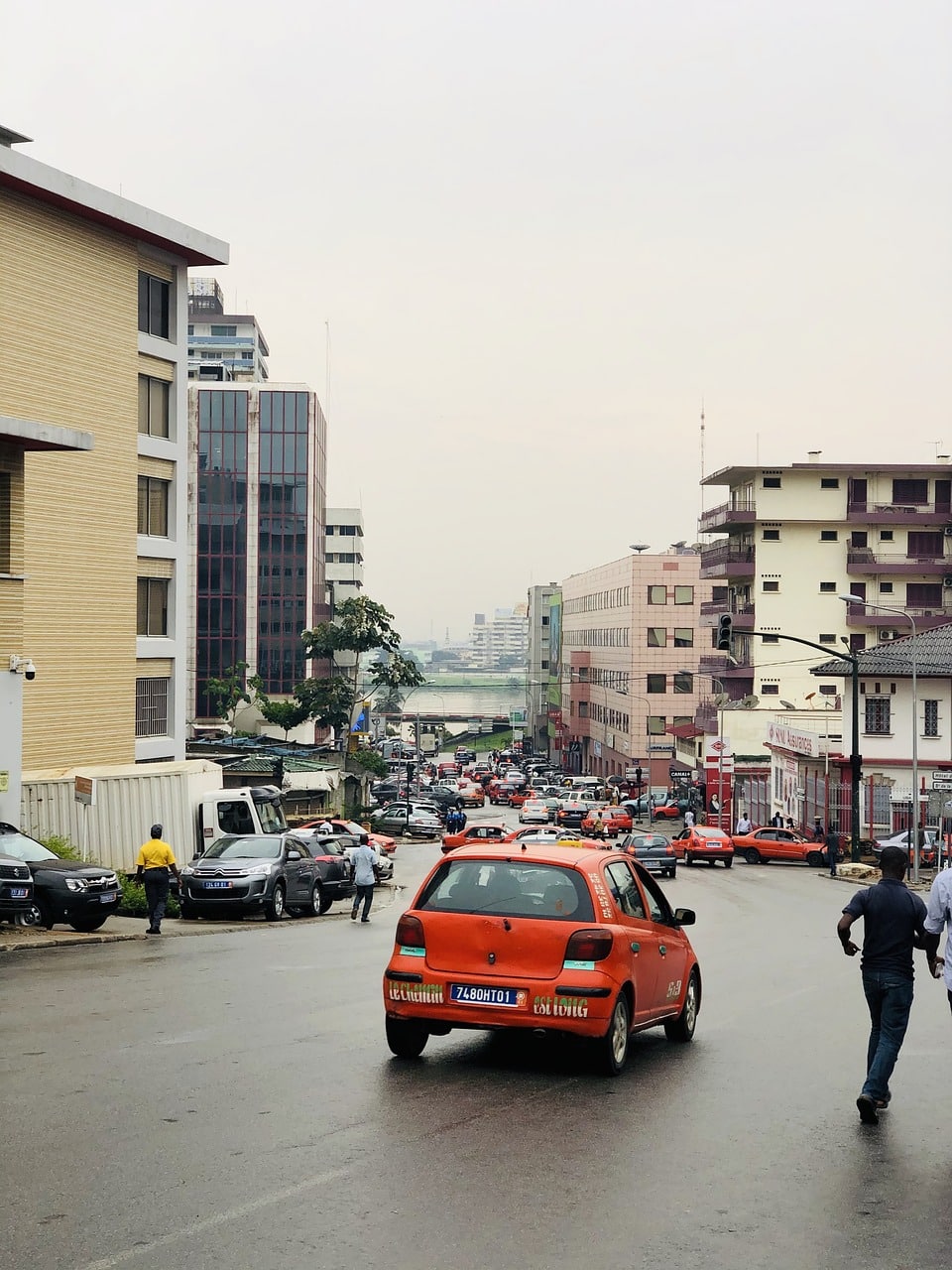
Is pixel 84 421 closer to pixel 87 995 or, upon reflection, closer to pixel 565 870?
pixel 87 995

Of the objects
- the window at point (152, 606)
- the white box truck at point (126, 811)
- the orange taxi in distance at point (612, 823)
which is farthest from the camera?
the orange taxi in distance at point (612, 823)

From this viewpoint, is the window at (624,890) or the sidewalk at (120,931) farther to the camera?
the sidewalk at (120,931)

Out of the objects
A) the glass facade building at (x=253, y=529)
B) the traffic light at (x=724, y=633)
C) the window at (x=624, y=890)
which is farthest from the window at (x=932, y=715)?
the glass facade building at (x=253, y=529)

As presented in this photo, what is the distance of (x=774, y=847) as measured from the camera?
188 feet

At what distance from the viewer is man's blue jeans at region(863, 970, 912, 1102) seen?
9.73 metres

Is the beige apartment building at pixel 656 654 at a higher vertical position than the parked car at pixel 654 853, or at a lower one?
higher

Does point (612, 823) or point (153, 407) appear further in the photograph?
point (612, 823)

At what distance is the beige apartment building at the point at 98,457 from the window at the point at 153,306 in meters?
0.04

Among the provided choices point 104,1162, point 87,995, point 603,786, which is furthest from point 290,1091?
Result: point 603,786

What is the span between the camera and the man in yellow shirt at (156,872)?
2298 centimetres

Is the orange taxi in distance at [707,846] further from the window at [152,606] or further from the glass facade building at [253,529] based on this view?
the glass facade building at [253,529]

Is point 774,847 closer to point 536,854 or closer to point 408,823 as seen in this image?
point 408,823

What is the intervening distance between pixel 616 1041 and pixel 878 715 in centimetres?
5139

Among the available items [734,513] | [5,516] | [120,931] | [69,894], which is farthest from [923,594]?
[69,894]
